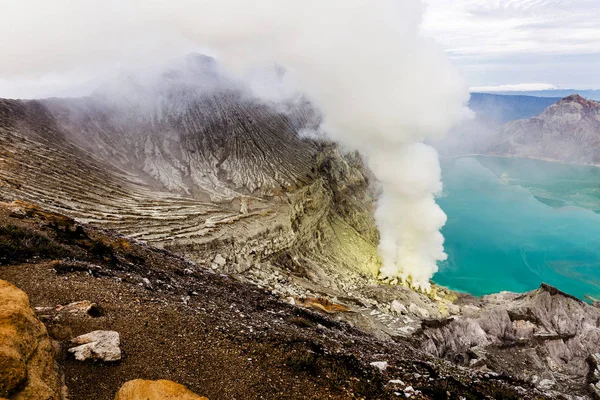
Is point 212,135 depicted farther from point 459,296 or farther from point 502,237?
point 502,237

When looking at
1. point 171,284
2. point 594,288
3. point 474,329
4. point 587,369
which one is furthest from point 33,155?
point 594,288

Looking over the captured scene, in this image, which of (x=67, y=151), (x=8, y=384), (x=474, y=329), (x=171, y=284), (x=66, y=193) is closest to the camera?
(x=8, y=384)

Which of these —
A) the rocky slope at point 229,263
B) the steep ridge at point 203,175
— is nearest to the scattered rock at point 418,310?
the rocky slope at point 229,263

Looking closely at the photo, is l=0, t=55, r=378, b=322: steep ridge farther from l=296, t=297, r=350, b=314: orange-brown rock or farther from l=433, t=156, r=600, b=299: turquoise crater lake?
l=433, t=156, r=600, b=299: turquoise crater lake

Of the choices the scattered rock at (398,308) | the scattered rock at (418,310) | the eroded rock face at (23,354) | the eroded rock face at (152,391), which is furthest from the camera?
the scattered rock at (418,310)

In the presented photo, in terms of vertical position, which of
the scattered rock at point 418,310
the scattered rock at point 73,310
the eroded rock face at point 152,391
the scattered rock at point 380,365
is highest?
the scattered rock at point 418,310

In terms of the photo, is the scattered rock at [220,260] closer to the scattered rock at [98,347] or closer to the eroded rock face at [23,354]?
the scattered rock at [98,347]

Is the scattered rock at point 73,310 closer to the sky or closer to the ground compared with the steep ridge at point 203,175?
closer to the ground
